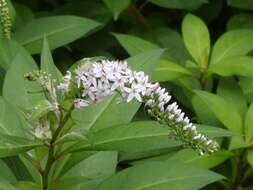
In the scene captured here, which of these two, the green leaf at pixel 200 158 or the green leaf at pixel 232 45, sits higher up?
the green leaf at pixel 232 45

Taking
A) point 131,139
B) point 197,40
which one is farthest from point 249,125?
point 131,139

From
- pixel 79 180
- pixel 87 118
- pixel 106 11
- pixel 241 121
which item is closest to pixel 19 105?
pixel 87 118

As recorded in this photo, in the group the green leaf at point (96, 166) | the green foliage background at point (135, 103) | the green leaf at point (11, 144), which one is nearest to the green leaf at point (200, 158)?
the green foliage background at point (135, 103)

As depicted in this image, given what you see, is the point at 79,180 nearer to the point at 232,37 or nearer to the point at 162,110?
the point at 162,110

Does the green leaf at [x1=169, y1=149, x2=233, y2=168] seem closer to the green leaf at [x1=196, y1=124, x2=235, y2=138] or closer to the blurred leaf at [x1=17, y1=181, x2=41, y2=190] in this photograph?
the green leaf at [x1=196, y1=124, x2=235, y2=138]

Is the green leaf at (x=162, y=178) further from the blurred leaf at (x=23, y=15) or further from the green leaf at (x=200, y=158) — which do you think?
the blurred leaf at (x=23, y=15)
